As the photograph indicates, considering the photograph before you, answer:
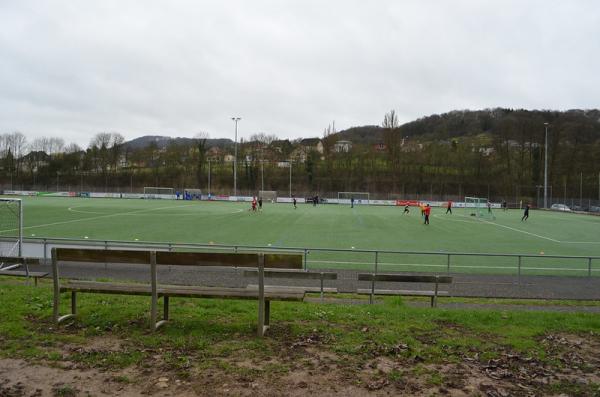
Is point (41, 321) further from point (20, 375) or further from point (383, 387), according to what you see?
point (383, 387)

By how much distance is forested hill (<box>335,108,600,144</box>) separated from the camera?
105 metres

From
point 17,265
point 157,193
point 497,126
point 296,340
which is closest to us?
point 296,340

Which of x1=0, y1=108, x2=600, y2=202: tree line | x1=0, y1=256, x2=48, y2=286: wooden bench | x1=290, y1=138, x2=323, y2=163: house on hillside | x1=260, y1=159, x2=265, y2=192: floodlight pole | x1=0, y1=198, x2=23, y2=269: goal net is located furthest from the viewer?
x1=290, y1=138, x2=323, y2=163: house on hillside

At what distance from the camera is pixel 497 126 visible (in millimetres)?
119188

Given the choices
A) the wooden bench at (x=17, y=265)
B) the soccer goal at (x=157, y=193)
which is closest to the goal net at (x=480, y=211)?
the wooden bench at (x=17, y=265)

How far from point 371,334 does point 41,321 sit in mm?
4576

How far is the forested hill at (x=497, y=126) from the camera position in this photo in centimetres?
10506

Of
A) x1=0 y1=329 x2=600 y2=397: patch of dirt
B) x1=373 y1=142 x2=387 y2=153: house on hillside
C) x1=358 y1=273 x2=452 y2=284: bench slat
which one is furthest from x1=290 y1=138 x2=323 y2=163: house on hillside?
x1=0 y1=329 x2=600 y2=397: patch of dirt

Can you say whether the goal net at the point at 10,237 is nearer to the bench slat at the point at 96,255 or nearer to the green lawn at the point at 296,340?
the bench slat at the point at 96,255

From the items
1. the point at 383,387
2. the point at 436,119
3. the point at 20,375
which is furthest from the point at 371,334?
the point at 436,119

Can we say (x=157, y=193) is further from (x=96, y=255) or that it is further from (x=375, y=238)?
(x=96, y=255)

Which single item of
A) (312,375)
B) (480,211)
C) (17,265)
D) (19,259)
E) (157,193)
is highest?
(312,375)

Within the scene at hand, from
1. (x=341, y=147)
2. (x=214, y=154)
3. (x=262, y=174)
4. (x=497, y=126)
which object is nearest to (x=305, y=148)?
(x=341, y=147)

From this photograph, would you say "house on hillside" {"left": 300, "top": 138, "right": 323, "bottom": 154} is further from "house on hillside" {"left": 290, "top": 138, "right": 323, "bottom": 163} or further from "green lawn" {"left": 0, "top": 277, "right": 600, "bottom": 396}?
"green lawn" {"left": 0, "top": 277, "right": 600, "bottom": 396}
